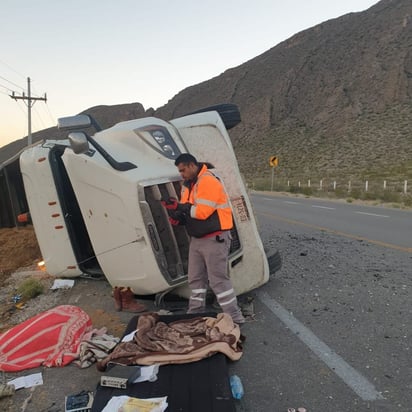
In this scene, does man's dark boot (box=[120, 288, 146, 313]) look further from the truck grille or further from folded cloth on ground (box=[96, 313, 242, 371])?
folded cloth on ground (box=[96, 313, 242, 371])

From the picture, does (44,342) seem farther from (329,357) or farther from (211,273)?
(329,357)

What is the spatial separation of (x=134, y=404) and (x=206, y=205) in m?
1.87

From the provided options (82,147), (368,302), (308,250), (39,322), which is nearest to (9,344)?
(39,322)

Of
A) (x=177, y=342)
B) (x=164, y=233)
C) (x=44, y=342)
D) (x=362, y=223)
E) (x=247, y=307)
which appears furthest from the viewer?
(x=362, y=223)

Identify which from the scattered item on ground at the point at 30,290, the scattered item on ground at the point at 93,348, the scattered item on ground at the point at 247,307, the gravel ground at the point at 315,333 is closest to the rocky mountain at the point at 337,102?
the gravel ground at the point at 315,333

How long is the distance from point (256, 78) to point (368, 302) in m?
79.5

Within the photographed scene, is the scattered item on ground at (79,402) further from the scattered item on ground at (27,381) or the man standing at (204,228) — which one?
the man standing at (204,228)

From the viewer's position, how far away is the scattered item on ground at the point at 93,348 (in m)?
3.52

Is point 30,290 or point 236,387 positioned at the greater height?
point 236,387

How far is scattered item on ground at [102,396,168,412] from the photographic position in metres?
2.56

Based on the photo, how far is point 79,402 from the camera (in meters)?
2.87

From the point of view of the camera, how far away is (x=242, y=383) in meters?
3.11

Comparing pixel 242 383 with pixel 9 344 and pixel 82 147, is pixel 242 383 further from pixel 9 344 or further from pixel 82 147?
pixel 82 147

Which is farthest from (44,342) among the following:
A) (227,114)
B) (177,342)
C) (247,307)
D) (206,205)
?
(227,114)
